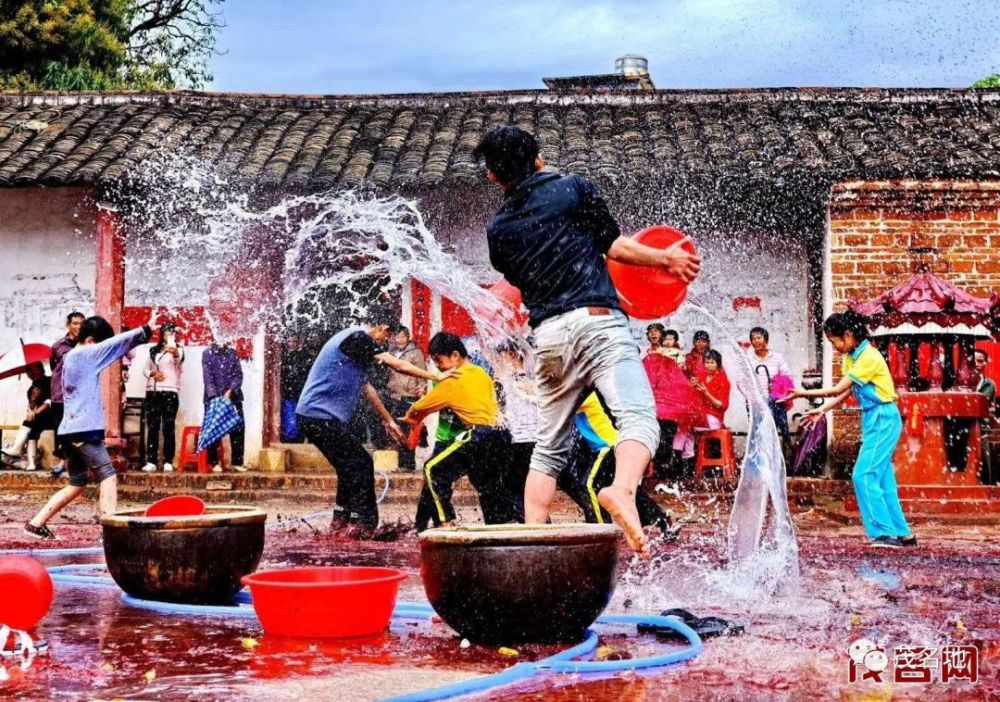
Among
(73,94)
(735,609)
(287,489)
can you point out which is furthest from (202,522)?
(73,94)

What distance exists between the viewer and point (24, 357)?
15.4 meters

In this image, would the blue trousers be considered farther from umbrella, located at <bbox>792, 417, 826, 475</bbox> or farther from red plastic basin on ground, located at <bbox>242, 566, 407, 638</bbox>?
red plastic basin on ground, located at <bbox>242, 566, 407, 638</bbox>

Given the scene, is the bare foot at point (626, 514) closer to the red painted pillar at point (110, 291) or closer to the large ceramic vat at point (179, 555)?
the large ceramic vat at point (179, 555)

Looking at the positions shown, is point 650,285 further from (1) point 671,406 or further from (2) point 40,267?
(2) point 40,267

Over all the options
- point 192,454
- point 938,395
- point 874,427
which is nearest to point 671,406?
point 938,395

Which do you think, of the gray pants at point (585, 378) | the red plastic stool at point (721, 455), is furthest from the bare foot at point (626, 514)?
the red plastic stool at point (721, 455)

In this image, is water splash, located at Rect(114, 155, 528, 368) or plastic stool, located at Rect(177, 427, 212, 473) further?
water splash, located at Rect(114, 155, 528, 368)

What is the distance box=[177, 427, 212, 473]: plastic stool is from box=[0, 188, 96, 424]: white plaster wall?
2193 mm

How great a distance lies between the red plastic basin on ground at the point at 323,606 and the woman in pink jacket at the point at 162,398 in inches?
426

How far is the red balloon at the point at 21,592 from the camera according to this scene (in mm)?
4785

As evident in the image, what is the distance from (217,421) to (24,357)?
2.73 metres

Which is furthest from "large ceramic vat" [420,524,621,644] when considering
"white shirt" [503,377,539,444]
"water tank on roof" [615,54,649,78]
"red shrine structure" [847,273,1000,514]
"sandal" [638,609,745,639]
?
"water tank on roof" [615,54,649,78]

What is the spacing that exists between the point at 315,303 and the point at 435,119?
10.2 ft

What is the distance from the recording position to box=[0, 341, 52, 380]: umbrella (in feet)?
50.4
